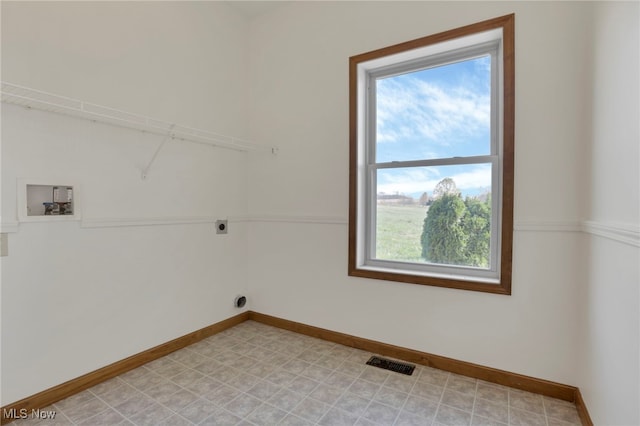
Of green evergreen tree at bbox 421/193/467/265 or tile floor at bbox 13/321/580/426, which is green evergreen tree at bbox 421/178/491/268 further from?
tile floor at bbox 13/321/580/426

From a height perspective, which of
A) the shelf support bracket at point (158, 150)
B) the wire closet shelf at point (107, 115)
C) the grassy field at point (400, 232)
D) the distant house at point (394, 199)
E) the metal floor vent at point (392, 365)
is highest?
the wire closet shelf at point (107, 115)

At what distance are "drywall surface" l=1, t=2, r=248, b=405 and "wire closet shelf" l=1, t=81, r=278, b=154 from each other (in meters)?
0.05

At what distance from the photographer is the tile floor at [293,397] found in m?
1.63

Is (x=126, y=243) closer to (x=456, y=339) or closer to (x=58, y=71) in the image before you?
(x=58, y=71)

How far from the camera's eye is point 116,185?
2021 mm

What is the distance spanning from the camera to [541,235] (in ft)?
6.00

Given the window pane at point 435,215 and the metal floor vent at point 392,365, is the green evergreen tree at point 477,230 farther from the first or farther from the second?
the metal floor vent at point 392,365

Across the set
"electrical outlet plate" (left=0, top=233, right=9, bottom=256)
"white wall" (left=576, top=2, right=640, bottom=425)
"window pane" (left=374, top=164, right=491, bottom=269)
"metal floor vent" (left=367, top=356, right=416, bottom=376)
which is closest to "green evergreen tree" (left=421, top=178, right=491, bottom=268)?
"window pane" (left=374, top=164, right=491, bottom=269)

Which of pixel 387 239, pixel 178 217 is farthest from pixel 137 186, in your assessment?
pixel 387 239

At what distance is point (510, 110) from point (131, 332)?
2.84 meters

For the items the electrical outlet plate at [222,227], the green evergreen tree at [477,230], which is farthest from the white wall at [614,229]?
the electrical outlet plate at [222,227]

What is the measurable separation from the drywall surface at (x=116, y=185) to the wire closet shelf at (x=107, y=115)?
50 millimetres

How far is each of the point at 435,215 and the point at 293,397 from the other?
4.98ft

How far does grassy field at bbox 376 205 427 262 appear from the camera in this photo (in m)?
2.33
